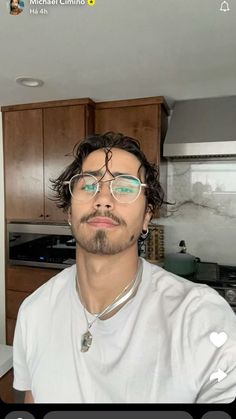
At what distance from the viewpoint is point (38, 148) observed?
2.22 metres

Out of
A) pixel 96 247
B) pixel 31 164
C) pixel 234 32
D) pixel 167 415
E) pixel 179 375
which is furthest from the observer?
pixel 31 164

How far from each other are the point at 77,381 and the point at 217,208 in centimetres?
191

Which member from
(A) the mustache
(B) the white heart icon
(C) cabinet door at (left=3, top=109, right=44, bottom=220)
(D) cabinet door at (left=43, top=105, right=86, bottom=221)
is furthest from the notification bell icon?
(C) cabinet door at (left=3, top=109, right=44, bottom=220)

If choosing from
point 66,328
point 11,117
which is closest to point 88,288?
point 66,328

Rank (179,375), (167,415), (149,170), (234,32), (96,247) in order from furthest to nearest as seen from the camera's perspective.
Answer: (234,32) → (149,170) → (96,247) → (179,375) → (167,415)

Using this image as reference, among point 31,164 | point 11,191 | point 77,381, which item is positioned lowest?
point 77,381

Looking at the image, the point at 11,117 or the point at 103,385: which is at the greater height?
the point at 11,117

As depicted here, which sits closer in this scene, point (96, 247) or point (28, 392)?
point (96, 247)

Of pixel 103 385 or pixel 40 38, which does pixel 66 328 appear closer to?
pixel 103 385

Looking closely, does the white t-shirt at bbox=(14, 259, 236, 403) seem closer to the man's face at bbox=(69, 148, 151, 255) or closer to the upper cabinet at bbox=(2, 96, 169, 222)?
the man's face at bbox=(69, 148, 151, 255)

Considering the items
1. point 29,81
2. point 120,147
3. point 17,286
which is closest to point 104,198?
point 120,147

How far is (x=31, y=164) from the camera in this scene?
225 centimetres

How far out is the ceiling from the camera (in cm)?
105

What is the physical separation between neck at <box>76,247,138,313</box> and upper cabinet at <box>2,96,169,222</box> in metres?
1.37
